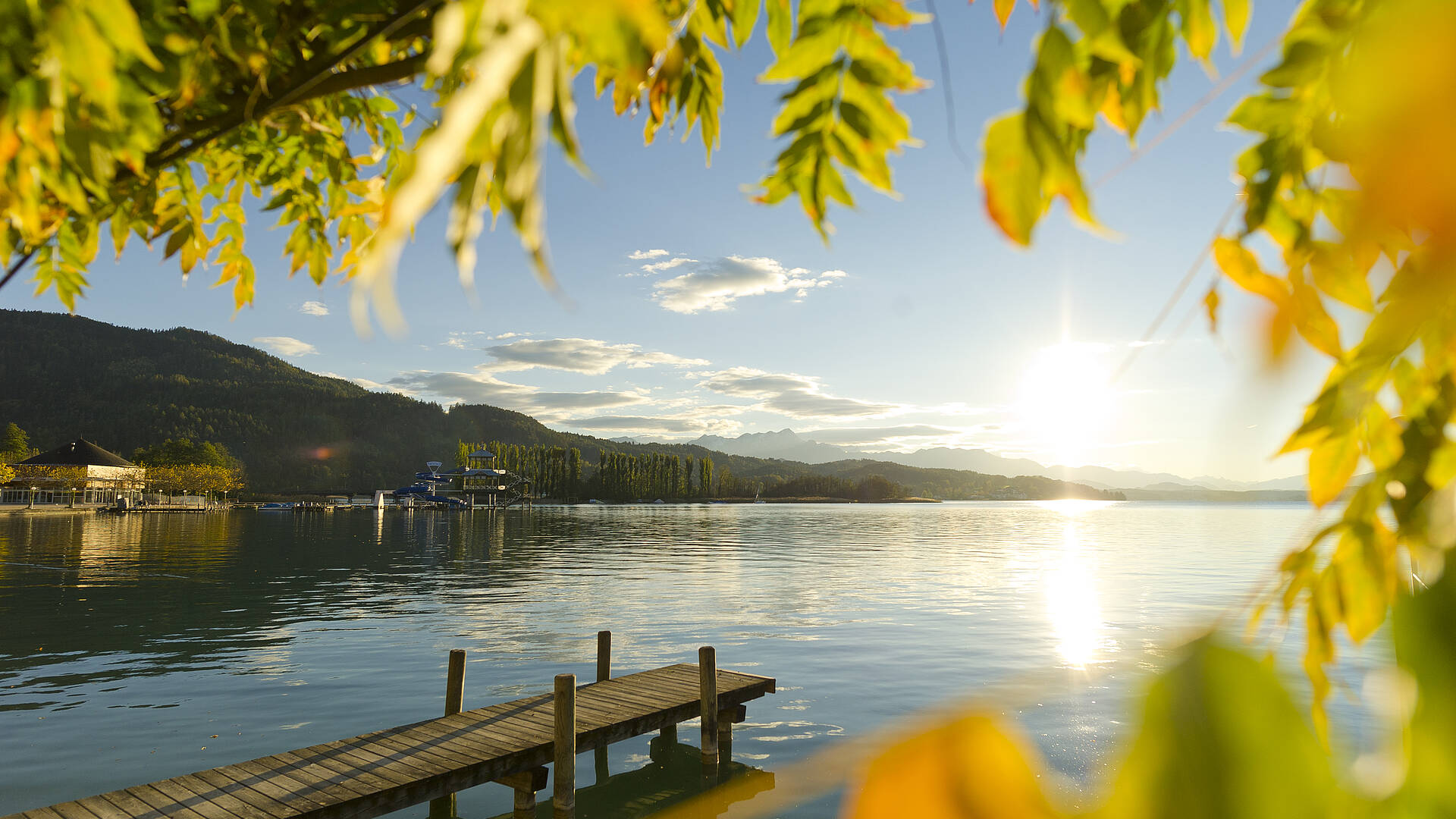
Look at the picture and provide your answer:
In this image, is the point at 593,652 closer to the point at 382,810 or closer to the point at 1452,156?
the point at 382,810

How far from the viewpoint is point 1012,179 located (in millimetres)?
982

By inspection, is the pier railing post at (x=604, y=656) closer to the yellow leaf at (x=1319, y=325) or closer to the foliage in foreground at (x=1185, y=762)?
the yellow leaf at (x=1319, y=325)

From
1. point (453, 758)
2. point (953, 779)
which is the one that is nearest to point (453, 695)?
point (453, 758)

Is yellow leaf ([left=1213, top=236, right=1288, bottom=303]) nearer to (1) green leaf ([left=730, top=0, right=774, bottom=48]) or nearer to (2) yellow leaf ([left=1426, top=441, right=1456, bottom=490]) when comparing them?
(2) yellow leaf ([left=1426, top=441, right=1456, bottom=490])

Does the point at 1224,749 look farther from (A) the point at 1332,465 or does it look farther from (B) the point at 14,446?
(B) the point at 14,446

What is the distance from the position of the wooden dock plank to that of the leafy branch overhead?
267 inches

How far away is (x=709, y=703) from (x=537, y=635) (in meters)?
14.6

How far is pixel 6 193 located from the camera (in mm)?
2096

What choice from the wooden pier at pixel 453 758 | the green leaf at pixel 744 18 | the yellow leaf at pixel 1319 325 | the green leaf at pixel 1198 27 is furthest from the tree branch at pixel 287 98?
the wooden pier at pixel 453 758

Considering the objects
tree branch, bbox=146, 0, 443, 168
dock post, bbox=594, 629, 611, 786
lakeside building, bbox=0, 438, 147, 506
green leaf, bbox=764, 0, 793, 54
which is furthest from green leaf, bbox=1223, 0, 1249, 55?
lakeside building, bbox=0, 438, 147, 506

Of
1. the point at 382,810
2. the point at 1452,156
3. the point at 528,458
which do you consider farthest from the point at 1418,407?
the point at 528,458

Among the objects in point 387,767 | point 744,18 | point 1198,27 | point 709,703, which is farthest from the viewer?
point 709,703

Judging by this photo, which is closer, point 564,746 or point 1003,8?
point 1003,8

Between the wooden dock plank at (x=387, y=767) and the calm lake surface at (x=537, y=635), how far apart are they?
7.10ft
